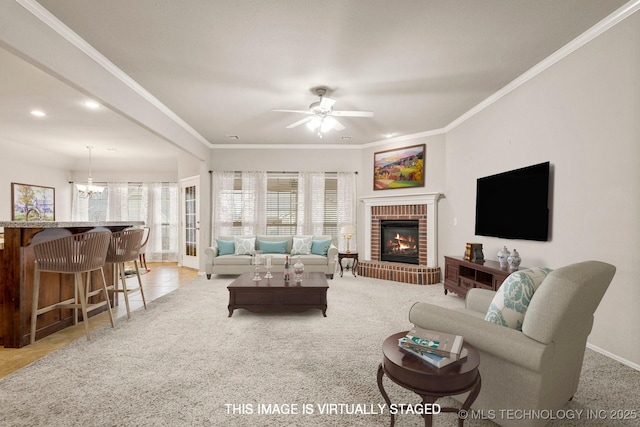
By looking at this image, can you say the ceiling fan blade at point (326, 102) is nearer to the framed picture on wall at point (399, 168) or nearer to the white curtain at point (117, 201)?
the framed picture on wall at point (399, 168)

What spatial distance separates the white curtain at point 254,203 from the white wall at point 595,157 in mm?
4545

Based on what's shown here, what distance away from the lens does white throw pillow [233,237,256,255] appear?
592 centimetres

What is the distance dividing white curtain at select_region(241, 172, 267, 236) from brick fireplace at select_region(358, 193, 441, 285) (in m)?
2.28

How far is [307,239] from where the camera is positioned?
6125mm

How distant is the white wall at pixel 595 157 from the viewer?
2473 mm

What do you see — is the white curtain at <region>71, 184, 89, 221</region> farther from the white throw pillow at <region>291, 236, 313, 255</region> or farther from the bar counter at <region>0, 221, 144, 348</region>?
the bar counter at <region>0, 221, 144, 348</region>

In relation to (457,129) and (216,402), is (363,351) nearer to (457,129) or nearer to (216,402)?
(216,402)

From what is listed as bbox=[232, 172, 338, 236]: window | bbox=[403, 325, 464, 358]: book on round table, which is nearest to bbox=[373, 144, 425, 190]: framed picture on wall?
bbox=[232, 172, 338, 236]: window

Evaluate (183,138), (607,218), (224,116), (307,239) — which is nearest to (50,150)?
(183,138)

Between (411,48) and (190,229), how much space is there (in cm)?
614

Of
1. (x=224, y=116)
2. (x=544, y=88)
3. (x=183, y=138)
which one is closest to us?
(x=544, y=88)

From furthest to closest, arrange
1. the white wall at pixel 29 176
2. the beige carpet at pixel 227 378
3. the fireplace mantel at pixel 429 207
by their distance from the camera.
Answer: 1. the white wall at pixel 29 176
2. the fireplace mantel at pixel 429 207
3. the beige carpet at pixel 227 378

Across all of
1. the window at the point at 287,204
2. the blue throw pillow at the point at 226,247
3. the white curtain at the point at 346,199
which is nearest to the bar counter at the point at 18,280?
the blue throw pillow at the point at 226,247

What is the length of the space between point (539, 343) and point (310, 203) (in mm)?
5458
